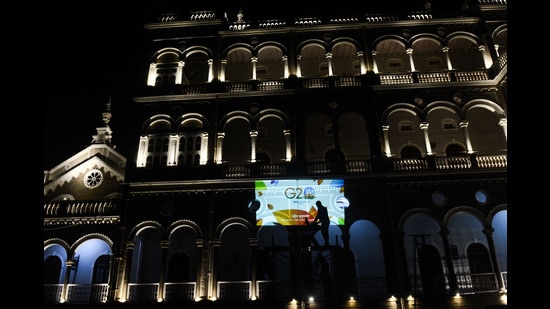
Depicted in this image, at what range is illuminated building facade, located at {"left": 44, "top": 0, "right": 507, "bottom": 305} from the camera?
65.1 feet

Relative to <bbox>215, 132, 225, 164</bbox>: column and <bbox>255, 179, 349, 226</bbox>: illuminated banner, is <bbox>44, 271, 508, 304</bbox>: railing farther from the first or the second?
<bbox>215, 132, 225, 164</bbox>: column

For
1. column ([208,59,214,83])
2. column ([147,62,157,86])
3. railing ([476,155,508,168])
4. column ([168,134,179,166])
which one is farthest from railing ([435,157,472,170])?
column ([147,62,157,86])

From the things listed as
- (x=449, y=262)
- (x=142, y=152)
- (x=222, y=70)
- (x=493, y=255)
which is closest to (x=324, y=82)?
(x=222, y=70)

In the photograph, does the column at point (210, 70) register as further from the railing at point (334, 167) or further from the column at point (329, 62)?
the column at point (329, 62)

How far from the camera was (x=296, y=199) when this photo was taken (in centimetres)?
2047

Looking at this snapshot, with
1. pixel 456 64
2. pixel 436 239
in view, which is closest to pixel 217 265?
pixel 436 239

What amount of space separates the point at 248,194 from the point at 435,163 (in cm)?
1013

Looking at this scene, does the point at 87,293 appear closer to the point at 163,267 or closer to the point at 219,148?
the point at 163,267

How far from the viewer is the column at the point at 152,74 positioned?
967 inches

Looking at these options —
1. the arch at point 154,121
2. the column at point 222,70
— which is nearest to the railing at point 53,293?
the arch at point 154,121

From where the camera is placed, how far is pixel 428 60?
1017 inches

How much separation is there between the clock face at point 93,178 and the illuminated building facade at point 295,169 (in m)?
0.08

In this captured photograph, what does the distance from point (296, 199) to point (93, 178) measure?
43.7 feet

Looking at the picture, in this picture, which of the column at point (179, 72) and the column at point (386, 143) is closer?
the column at point (386, 143)
